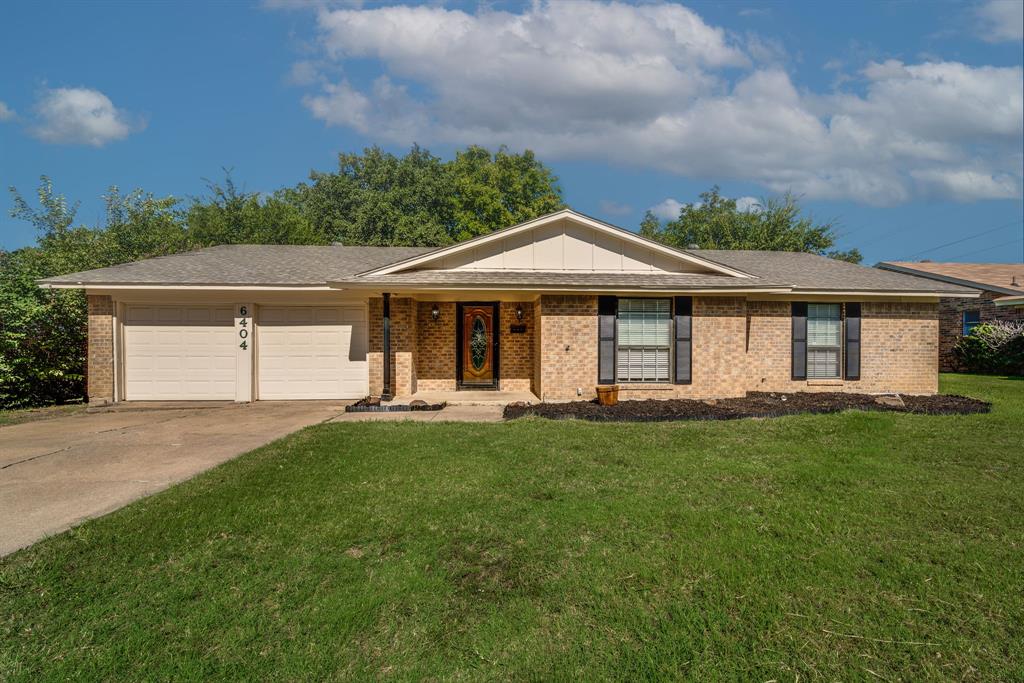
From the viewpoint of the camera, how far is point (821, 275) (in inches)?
532

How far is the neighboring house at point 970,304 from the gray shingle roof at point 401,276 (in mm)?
6446

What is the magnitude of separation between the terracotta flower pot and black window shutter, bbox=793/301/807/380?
5059 millimetres

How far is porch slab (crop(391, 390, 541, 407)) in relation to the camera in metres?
11.3

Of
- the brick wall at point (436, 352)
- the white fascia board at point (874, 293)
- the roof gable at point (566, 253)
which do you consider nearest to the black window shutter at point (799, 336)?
the white fascia board at point (874, 293)

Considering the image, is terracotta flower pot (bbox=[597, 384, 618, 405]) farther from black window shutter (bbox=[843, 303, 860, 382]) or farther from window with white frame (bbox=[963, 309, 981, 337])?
window with white frame (bbox=[963, 309, 981, 337])

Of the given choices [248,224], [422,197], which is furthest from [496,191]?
[248,224]

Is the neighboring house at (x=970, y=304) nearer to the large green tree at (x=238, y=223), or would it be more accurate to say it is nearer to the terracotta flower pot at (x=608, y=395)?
the terracotta flower pot at (x=608, y=395)

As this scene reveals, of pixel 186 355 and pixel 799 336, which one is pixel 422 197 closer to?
pixel 186 355

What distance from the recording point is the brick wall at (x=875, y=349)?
12.5 m

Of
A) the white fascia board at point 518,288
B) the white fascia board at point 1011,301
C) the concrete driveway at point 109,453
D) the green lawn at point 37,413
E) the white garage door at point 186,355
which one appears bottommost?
the green lawn at point 37,413

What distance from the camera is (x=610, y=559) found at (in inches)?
149

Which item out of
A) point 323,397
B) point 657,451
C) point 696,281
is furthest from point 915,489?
point 323,397

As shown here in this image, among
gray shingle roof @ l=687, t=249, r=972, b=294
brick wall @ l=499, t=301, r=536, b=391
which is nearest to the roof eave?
brick wall @ l=499, t=301, r=536, b=391

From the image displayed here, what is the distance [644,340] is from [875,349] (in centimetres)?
596
